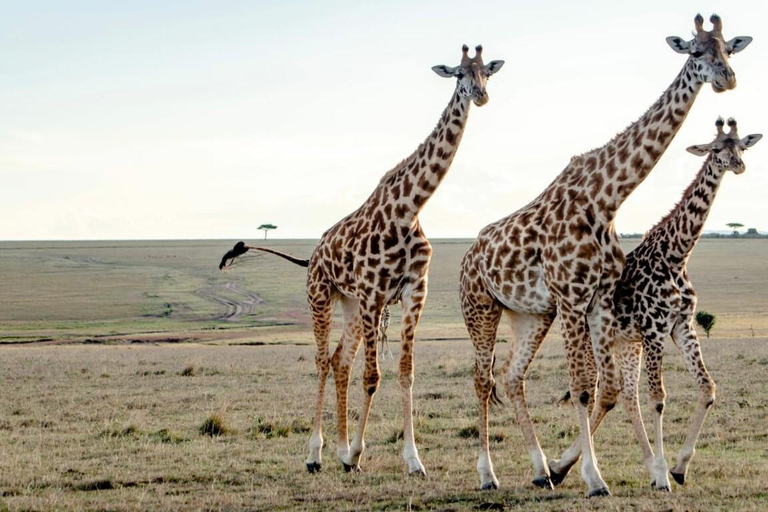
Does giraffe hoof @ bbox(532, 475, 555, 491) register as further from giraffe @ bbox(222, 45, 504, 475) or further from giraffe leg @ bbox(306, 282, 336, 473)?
giraffe leg @ bbox(306, 282, 336, 473)

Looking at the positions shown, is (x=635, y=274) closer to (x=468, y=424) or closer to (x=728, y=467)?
(x=728, y=467)

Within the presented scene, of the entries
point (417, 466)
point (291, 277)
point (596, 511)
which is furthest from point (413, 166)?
point (291, 277)

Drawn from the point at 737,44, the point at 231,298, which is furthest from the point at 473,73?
the point at 231,298

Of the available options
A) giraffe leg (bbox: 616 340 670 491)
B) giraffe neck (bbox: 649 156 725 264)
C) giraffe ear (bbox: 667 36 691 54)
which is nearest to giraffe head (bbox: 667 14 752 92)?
giraffe ear (bbox: 667 36 691 54)

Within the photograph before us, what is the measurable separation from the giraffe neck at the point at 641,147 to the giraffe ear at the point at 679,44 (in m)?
0.13

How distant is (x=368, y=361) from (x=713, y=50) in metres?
4.43

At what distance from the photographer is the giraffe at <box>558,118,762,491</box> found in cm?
860

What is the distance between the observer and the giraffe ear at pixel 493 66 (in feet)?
30.5

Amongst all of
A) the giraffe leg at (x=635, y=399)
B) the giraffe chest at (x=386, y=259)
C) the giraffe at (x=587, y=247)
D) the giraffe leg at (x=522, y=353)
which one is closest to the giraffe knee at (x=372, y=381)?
the giraffe chest at (x=386, y=259)

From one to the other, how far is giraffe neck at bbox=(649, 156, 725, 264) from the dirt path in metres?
48.0

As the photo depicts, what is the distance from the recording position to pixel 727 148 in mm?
8750

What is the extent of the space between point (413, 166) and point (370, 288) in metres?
1.35

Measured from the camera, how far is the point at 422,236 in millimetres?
9953

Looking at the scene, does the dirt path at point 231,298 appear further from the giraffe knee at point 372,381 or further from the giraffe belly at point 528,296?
the giraffe belly at point 528,296
